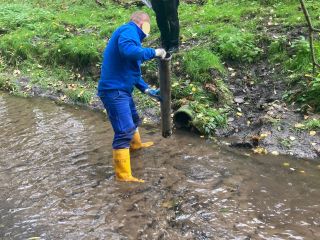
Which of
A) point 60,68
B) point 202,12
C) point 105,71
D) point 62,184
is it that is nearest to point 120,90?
point 105,71

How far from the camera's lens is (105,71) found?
5.71m

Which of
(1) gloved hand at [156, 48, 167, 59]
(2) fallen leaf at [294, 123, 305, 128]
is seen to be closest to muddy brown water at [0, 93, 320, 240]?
(2) fallen leaf at [294, 123, 305, 128]

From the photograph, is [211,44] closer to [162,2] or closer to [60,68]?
[162,2]

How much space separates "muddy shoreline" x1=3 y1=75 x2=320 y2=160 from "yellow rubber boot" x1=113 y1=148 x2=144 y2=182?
1807 mm

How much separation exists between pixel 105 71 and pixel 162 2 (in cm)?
320

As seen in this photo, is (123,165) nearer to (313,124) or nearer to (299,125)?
(299,125)

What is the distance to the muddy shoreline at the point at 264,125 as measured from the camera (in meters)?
6.54

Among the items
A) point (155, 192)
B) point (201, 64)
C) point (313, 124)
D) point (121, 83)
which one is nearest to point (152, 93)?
point (121, 83)

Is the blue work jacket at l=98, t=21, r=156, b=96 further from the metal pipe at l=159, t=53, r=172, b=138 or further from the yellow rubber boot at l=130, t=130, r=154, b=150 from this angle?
the yellow rubber boot at l=130, t=130, r=154, b=150

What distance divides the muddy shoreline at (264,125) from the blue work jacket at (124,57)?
2.04 meters

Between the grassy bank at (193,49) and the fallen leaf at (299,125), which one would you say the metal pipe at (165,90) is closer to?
the grassy bank at (193,49)

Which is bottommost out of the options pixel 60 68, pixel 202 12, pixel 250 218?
pixel 250 218

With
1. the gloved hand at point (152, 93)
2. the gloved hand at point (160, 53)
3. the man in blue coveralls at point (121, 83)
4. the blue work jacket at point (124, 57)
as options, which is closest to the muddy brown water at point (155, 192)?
the man in blue coveralls at point (121, 83)

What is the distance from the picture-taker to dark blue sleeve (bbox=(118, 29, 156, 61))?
527cm
